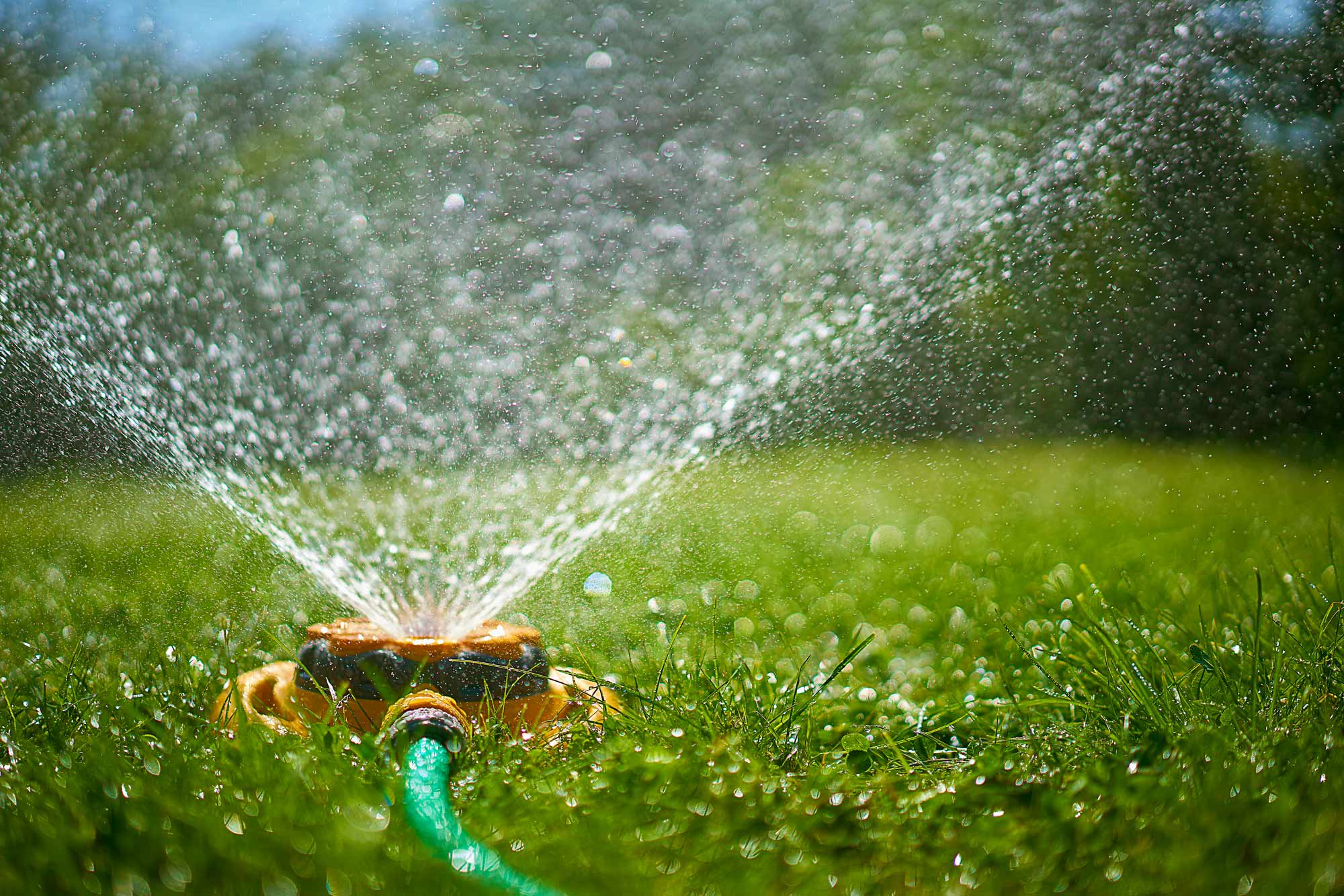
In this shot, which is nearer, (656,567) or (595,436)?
(656,567)

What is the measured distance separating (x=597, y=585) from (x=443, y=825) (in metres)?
2.10

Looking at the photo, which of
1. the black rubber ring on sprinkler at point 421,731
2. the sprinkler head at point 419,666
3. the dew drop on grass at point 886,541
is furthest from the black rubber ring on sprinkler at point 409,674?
the dew drop on grass at point 886,541

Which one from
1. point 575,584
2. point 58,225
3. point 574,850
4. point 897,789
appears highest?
point 58,225

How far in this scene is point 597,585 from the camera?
335cm

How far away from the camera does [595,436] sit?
5.83 m

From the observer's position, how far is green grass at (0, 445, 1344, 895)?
1157mm

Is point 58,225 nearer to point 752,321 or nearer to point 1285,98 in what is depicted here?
point 752,321

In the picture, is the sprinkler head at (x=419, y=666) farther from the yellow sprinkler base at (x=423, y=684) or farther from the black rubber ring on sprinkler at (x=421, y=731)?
the black rubber ring on sprinkler at (x=421, y=731)

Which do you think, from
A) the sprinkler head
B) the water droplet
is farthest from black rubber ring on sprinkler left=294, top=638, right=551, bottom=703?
the water droplet

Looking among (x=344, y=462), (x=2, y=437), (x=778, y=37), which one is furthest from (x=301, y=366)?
(x=778, y=37)

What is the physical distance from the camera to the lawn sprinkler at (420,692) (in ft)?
5.01

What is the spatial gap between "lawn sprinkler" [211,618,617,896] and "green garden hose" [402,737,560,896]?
2 centimetres

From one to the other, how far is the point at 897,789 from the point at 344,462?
511 centimetres

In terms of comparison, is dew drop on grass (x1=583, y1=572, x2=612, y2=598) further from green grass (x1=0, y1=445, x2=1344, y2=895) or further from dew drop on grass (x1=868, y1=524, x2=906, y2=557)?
dew drop on grass (x1=868, y1=524, x2=906, y2=557)
